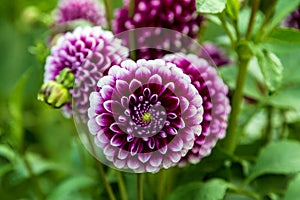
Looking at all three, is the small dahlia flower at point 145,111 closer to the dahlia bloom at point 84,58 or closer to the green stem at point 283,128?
the dahlia bloom at point 84,58

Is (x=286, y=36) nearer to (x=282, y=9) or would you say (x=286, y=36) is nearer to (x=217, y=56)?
(x=282, y=9)

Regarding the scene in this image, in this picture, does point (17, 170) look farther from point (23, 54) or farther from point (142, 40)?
point (23, 54)

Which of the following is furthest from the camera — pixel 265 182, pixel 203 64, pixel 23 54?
pixel 23 54

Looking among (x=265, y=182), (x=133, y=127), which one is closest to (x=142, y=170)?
(x=133, y=127)

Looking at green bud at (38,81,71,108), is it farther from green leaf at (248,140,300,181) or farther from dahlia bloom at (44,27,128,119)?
green leaf at (248,140,300,181)

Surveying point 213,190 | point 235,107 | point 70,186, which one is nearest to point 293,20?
point 235,107

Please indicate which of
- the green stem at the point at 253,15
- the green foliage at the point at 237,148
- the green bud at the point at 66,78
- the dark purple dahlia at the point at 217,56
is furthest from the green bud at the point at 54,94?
the dark purple dahlia at the point at 217,56
